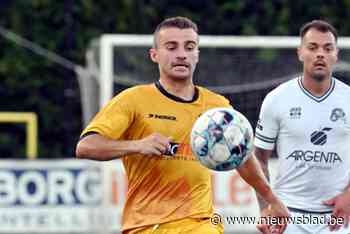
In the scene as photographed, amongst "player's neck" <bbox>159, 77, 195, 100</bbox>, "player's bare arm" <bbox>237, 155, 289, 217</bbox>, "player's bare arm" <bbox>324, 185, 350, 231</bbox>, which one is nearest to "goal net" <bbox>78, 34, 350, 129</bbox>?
"player's bare arm" <bbox>324, 185, 350, 231</bbox>

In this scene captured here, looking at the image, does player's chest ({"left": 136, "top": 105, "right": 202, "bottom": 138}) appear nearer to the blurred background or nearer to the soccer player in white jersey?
the soccer player in white jersey

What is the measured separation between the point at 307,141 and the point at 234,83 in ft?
Answer: 23.8

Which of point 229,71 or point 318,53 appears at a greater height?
point 229,71

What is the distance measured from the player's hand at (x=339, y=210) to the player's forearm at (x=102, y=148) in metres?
1.78

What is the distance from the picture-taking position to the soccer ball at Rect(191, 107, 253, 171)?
23.1 ft

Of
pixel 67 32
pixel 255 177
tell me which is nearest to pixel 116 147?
pixel 255 177

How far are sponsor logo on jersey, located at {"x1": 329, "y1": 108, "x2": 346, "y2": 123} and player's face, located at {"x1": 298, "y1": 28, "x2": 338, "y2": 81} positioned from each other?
0.71 feet

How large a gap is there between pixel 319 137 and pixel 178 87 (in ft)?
4.01

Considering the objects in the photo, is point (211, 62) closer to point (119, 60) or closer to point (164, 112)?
point (119, 60)

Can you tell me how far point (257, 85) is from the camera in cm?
1539

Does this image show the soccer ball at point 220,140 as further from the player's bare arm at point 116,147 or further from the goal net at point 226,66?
the goal net at point 226,66

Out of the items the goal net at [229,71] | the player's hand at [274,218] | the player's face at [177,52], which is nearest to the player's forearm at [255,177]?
the player's hand at [274,218]

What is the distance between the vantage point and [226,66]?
15.6 m

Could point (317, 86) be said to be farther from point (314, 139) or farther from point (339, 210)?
point (339, 210)
